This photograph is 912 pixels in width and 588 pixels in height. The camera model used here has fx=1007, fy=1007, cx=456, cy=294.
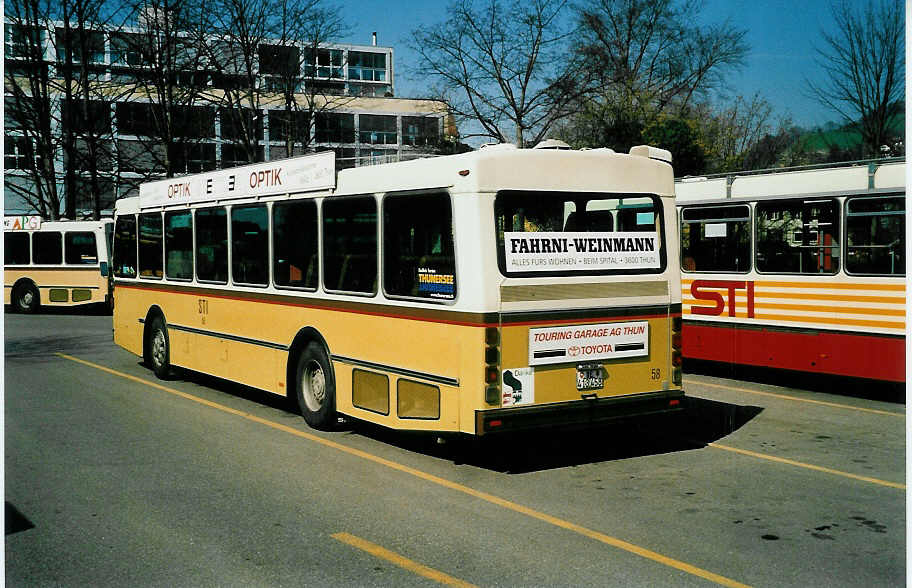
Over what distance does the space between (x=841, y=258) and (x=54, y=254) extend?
23.4 m

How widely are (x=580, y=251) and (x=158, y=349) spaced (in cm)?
787

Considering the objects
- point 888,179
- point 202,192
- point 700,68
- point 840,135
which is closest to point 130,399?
point 202,192

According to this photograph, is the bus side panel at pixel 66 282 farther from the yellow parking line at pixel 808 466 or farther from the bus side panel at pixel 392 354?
the yellow parking line at pixel 808 466

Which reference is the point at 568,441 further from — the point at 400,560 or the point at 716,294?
the point at 716,294

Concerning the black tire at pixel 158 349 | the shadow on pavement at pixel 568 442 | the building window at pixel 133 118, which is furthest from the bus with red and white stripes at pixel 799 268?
the building window at pixel 133 118

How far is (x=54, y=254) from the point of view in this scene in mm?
29047

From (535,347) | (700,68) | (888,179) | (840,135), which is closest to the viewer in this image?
(535,347)

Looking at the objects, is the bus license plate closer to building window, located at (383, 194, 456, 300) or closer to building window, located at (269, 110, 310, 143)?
building window, located at (383, 194, 456, 300)

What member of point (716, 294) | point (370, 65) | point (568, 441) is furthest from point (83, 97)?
point (370, 65)

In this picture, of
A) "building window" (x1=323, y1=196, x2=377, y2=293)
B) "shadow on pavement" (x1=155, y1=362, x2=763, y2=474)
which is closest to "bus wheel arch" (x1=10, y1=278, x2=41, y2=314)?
"shadow on pavement" (x1=155, y1=362, x2=763, y2=474)

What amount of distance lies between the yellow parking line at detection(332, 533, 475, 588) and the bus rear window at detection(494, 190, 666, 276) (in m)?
2.68

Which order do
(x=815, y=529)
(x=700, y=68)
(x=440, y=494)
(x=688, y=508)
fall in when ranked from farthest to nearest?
(x=700, y=68) → (x=440, y=494) → (x=688, y=508) → (x=815, y=529)

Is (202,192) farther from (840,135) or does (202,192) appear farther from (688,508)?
(840,135)

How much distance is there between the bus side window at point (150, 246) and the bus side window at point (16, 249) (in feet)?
54.8
